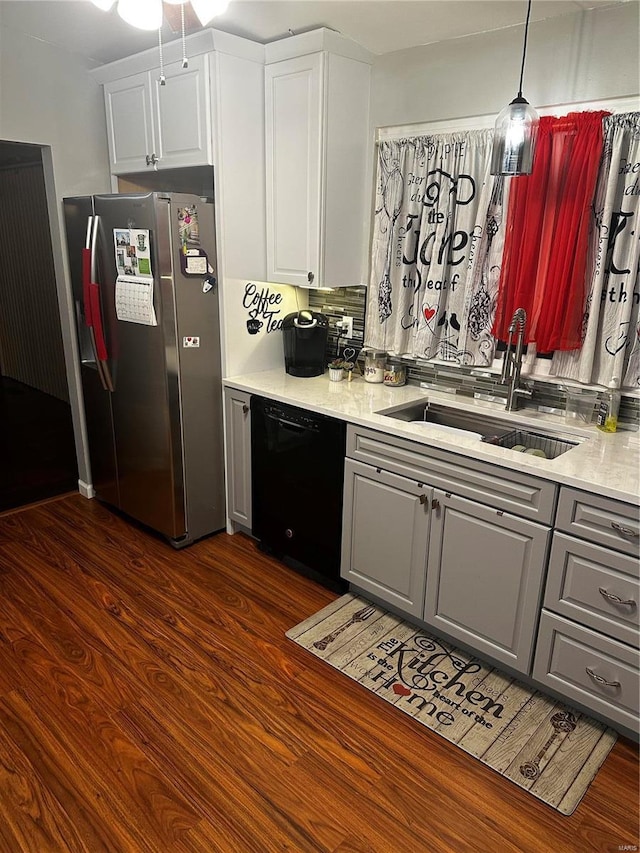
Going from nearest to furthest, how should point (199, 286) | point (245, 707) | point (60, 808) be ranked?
1. point (60, 808)
2. point (245, 707)
3. point (199, 286)

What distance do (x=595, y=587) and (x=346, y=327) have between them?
6.25 feet

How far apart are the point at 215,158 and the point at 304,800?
2.63 meters

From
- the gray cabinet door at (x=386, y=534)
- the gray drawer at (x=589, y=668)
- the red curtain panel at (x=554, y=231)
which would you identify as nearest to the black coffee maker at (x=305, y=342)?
the gray cabinet door at (x=386, y=534)

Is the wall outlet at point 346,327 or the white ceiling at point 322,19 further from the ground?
the white ceiling at point 322,19

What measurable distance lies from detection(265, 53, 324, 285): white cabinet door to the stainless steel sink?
820mm

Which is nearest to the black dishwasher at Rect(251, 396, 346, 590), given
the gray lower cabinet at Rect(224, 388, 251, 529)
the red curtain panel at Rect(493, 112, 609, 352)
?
the gray lower cabinet at Rect(224, 388, 251, 529)

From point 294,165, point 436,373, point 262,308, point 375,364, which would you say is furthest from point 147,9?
point 436,373

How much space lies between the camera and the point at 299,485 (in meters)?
2.91

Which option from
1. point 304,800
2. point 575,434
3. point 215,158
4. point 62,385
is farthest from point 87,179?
point 304,800

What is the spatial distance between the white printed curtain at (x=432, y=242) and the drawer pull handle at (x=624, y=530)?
1151 millimetres

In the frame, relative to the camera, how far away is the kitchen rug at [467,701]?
77.4 inches

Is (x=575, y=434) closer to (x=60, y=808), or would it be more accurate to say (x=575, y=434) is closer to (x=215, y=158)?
(x=215, y=158)

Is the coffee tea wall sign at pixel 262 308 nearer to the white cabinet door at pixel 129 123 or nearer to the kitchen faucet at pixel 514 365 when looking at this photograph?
the white cabinet door at pixel 129 123

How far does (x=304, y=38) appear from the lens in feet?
8.70
